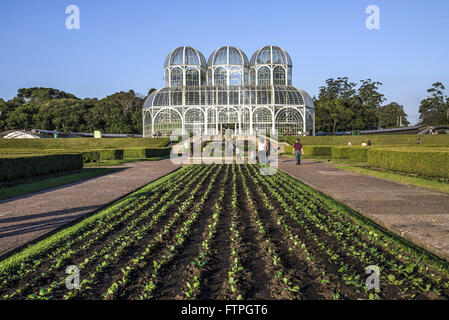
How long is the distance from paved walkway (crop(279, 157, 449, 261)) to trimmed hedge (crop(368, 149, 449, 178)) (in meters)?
2.39

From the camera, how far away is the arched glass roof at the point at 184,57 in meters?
64.9

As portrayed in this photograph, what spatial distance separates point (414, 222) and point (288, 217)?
2.41 m

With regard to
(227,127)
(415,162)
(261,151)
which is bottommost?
(415,162)

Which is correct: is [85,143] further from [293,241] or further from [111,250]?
[293,241]

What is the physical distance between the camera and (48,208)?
9.22 meters

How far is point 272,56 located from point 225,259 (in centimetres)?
6261

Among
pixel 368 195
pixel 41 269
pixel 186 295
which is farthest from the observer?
pixel 368 195

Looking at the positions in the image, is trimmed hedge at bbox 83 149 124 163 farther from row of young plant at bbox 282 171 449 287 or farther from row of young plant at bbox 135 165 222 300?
row of young plant at bbox 282 171 449 287

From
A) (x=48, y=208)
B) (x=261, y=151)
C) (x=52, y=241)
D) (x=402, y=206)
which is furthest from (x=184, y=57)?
(x=52, y=241)

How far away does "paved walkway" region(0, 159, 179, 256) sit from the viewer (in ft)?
22.1
